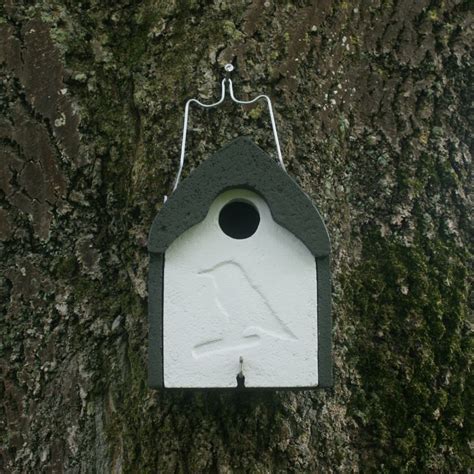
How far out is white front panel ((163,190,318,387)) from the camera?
189 centimetres

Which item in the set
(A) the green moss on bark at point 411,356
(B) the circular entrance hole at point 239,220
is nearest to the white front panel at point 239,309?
(B) the circular entrance hole at point 239,220

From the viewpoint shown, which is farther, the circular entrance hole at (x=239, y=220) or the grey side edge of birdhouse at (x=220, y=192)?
the circular entrance hole at (x=239, y=220)

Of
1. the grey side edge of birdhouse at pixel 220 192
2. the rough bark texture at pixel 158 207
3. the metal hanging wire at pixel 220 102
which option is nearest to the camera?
the grey side edge of birdhouse at pixel 220 192

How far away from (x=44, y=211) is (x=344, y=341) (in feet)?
3.23

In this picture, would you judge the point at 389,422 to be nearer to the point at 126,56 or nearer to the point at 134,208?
the point at 134,208

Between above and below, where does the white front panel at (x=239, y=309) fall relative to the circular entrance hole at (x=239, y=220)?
below

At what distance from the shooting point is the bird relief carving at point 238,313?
190 cm

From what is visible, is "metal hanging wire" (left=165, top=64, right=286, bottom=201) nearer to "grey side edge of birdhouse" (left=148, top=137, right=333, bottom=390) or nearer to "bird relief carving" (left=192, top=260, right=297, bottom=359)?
"grey side edge of birdhouse" (left=148, top=137, right=333, bottom=390)

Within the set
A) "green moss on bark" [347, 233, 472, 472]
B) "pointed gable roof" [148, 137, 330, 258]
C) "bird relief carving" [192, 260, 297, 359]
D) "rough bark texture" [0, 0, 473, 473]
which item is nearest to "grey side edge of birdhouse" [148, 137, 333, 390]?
"pointed gable roof" [148, 137, 330, 258]

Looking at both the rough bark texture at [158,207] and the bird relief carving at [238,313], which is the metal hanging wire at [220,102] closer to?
the rough bark texture at [158,207]

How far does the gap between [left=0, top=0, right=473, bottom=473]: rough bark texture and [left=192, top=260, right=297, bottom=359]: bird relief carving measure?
0.24 meters

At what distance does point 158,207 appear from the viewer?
219 cm

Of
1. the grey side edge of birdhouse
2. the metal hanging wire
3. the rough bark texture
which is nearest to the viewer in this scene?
the grey side edge of birdhouse

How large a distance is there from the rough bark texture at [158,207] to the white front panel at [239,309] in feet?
0.68
